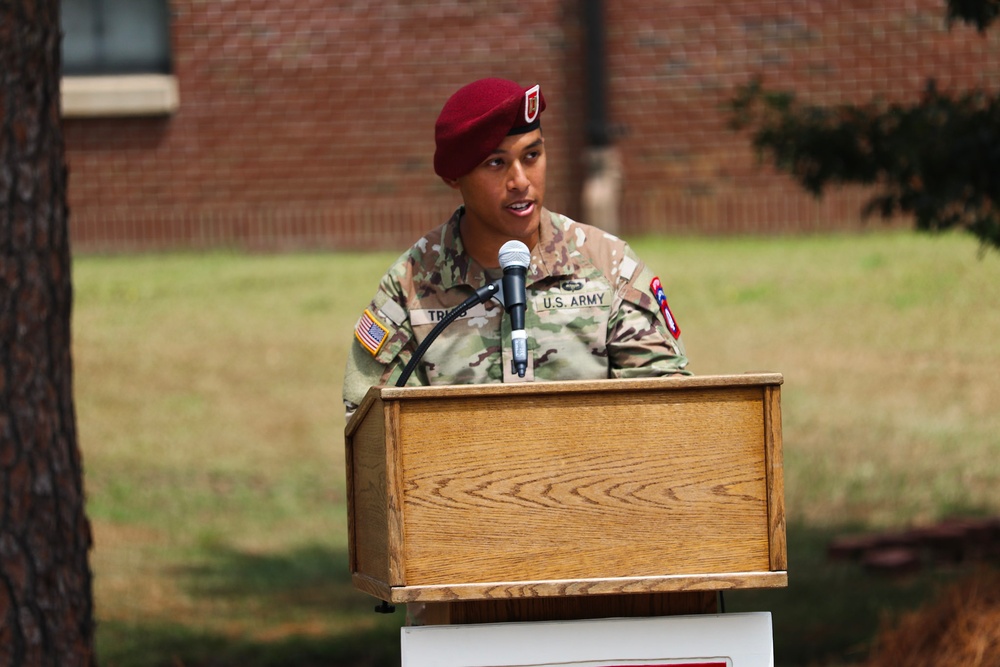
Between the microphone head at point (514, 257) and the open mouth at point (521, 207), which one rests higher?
the open mouth at point (521, 207)

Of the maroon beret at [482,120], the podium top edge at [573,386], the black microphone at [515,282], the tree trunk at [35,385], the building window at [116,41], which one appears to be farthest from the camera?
the building window at [116,41]

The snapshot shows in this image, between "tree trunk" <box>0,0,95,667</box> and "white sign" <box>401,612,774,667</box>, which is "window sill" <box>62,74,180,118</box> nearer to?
"tree trunk" <box>0,0,95,667</box>

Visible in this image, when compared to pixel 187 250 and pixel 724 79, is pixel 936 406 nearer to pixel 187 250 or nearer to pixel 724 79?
pixel 724 79

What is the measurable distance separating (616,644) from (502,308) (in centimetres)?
93

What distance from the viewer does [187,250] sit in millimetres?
15008

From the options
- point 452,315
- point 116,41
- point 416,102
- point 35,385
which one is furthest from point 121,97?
point 452,315

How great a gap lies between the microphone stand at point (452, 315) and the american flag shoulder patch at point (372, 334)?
0.25 metres

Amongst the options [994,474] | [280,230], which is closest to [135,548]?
[994,474]

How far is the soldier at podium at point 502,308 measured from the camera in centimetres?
358

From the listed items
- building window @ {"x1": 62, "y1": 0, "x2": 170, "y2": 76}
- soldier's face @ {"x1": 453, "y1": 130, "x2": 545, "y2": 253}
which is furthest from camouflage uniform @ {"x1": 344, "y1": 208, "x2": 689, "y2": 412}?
building window @ {"x1": 62, "y1": 0, "x2": 170, "y2": 76}

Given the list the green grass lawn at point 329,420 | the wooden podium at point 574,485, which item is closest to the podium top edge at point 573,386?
the wooden podium at point 574,485

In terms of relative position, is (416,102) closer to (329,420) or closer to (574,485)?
(329,420)

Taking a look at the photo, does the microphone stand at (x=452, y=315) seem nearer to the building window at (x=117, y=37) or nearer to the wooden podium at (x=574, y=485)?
the wooden podium at (x=574, y=485)

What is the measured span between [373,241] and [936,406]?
21.4 feet
